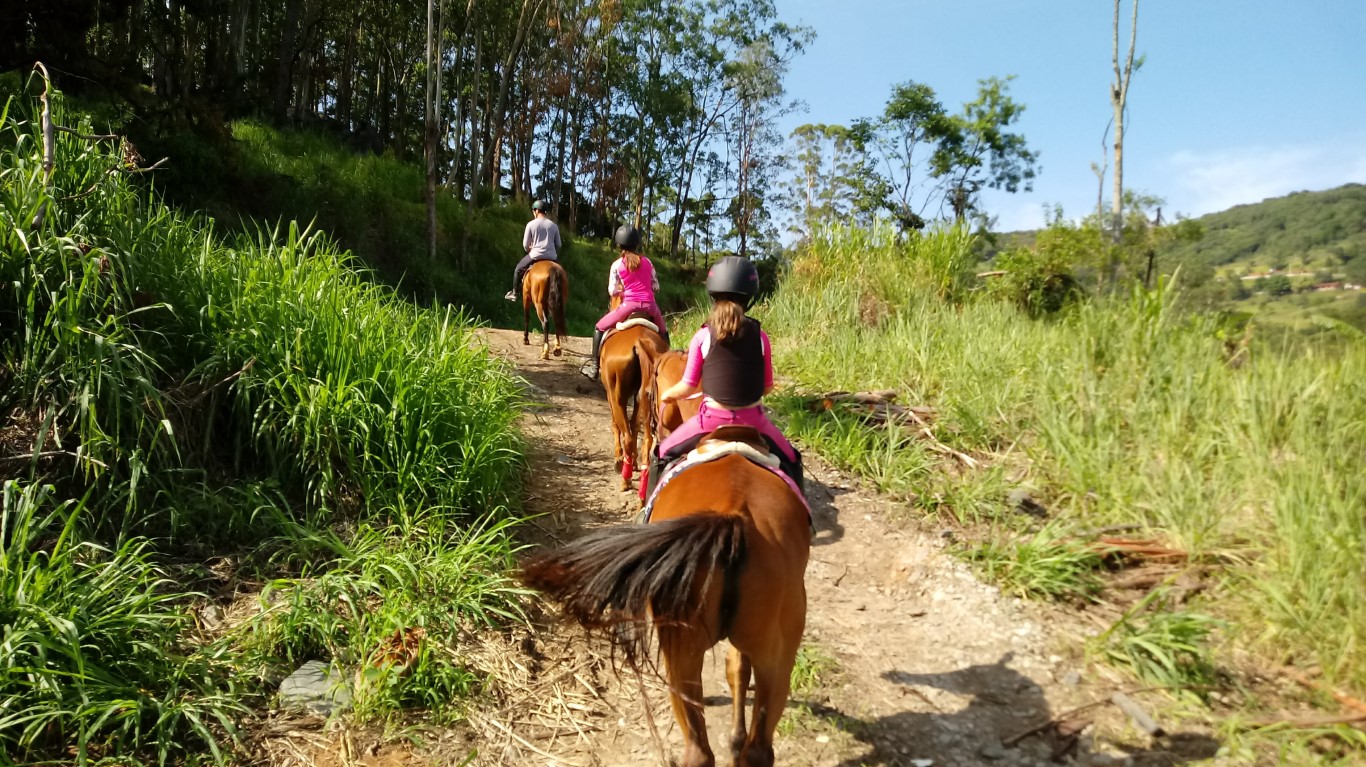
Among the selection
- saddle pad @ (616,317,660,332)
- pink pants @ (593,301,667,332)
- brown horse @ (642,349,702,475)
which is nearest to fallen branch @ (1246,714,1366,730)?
brown horse @ (642,349,702,475)

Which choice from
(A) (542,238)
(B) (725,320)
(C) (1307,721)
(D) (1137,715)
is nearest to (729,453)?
(B) (725,320)

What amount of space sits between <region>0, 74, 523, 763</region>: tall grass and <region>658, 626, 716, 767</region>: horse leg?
1.27 meters

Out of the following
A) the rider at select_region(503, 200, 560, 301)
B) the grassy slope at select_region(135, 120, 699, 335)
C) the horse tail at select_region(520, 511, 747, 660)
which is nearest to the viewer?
the horse tail at select_region(520, 511, 747, 660)

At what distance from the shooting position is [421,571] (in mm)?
3438

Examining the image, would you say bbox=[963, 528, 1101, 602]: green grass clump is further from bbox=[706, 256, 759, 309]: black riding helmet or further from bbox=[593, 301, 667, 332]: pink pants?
bbox=[593, 301, 667, 332]: pink pants

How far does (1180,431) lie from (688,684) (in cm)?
417

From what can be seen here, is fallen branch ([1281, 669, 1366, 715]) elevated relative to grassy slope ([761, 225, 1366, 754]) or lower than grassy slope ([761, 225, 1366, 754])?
lower

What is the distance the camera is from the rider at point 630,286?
642cm

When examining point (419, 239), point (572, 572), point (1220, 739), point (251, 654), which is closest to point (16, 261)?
point (251, 654)

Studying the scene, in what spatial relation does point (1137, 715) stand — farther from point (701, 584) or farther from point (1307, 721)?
point (701, 584)

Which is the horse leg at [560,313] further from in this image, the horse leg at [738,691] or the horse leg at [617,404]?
the horse leg at [738,691]

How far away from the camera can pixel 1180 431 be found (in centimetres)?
466

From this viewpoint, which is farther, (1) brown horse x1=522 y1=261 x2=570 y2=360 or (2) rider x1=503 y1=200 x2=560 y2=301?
(2) rider x1=503 y1=200 x2=560 y2=301

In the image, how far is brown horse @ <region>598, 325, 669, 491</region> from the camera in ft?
18.5
